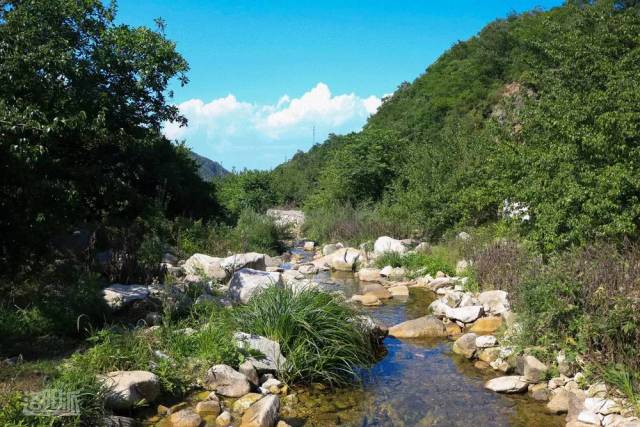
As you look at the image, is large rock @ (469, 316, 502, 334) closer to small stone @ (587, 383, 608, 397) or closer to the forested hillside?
the forested hillside

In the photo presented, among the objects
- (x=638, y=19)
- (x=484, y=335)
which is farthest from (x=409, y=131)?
(x=484, y=335)

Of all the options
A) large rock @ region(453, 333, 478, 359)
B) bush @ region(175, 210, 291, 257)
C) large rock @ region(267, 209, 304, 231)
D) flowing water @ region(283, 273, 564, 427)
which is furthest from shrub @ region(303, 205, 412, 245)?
flowing water @ region(283, 273, 564, 427)

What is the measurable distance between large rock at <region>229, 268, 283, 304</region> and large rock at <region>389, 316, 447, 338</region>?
2.36m

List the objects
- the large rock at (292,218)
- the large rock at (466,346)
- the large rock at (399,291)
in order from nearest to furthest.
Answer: the large rock at (466,346) → the large rock at (399,291) → the large rock at (292,218)

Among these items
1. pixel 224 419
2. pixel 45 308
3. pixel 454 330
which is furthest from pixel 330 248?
pixel 224 419

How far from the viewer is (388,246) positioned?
17375 mm

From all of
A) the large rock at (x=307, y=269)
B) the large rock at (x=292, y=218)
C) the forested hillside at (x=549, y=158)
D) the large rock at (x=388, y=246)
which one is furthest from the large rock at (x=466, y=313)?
the large rock at (x=292, y=218)

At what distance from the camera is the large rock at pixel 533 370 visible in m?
7.03

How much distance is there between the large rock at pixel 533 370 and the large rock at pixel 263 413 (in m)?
3.32

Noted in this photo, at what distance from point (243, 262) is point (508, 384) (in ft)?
22.4

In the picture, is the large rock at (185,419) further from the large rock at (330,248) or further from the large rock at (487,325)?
the large rock at (330,248)

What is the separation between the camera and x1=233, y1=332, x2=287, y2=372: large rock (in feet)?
23.6

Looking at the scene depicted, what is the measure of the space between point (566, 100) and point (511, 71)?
31995 millimetres

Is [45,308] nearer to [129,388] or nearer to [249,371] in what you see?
[129,388]
